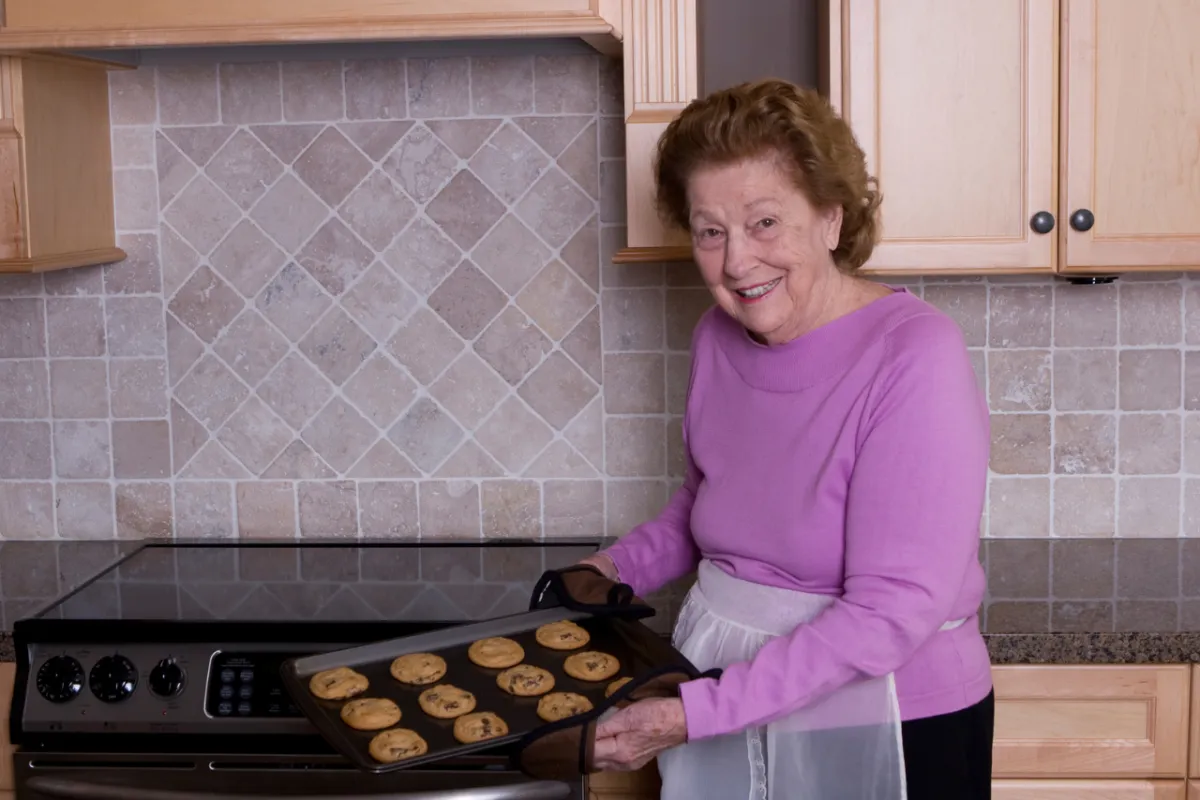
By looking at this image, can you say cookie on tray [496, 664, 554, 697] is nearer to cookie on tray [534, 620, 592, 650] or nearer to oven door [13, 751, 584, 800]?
cookie on tray [534, 620, 592, 650]

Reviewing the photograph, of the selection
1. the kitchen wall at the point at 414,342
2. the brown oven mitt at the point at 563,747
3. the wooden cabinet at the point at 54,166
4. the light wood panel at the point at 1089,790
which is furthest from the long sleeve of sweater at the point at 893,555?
the wooden cabinet at the point at 54,166

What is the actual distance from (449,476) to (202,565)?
0.46 metres

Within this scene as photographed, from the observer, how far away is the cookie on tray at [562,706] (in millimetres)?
1546

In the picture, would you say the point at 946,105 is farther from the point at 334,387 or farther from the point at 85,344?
the point at 85,344

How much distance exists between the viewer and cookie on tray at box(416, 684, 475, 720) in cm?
157

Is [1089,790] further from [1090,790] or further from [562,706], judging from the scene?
[562,706]

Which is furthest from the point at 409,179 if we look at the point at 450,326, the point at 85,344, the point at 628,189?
the point at 85,344

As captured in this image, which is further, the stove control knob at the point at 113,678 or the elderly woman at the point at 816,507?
the stove control knob at the point at 113,678

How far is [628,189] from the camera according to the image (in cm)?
212

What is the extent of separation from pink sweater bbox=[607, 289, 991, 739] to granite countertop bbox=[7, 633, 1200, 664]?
0.29 m

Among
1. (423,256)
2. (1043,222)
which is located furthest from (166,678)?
(1043,222)

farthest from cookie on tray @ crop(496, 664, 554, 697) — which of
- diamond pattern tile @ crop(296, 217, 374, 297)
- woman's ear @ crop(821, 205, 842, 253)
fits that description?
diamond pattern tile @ crop(296, 217, 374, 297)

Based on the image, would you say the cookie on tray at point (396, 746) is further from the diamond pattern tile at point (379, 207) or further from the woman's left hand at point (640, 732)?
the diamond pattern tile at point (379, 207)

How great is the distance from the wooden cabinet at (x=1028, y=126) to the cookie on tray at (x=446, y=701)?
0.90 m
